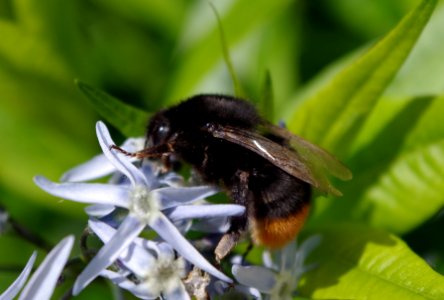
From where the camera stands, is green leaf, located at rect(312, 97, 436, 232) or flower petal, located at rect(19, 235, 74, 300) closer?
flower petal, located at rect(19, 235, 74, 300)

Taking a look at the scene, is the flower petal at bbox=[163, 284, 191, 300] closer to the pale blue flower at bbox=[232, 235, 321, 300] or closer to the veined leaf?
the pale blue flower at bbox=[232, 235, 321, 300]

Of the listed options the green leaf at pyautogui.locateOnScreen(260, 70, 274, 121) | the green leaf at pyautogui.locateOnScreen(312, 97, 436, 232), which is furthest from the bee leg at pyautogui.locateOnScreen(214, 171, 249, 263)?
the green leaf at pyautogui.locateOnScreen(312, 97, 436, 232)

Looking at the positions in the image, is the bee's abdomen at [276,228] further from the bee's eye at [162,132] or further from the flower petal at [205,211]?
the bee's eye at [162,132]

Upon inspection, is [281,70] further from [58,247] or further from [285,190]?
[58,247]

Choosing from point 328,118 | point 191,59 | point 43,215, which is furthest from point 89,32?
point 328,118

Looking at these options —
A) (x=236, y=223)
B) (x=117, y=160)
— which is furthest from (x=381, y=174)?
(x=117, y=160)

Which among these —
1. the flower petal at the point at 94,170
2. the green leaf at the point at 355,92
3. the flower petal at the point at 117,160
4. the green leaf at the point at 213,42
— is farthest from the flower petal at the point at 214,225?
Answer: the green leaf at the point at 213,42

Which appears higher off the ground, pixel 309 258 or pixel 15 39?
pixel 15 39
